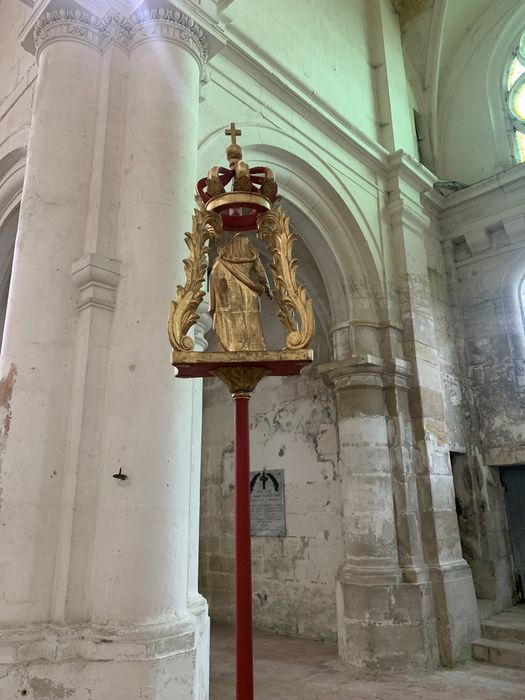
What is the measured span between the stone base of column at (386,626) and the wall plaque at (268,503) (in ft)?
5.47

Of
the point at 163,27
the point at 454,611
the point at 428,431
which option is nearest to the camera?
the point at 163,27

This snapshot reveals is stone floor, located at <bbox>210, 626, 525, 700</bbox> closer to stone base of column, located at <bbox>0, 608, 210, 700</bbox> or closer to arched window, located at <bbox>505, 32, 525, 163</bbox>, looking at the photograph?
stone base of column, located at <bbox>0, 608, 210, 700</bbox>

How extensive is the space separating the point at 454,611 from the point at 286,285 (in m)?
4.70

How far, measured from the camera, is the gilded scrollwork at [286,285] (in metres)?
1.87

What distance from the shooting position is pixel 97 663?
8.46ft

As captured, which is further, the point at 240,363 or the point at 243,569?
the point at 240,363

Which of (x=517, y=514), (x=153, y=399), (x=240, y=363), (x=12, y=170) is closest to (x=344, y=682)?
(x=153, y=399)

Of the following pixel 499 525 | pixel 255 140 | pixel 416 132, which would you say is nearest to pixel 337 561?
pixel 499 525

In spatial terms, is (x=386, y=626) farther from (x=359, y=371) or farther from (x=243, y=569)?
(x=243, y=569)

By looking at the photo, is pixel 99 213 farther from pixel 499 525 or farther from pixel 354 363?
pixel 499 525

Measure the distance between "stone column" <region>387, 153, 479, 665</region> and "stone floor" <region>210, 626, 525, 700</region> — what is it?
0.41 m

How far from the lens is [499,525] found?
22.4 feet

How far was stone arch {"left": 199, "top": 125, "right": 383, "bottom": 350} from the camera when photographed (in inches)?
221

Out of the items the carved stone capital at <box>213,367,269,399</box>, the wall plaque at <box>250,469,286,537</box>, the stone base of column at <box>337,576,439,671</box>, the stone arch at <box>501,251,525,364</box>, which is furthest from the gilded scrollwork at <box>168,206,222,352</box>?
the stone arch at <box>501,251,525,364</box>
